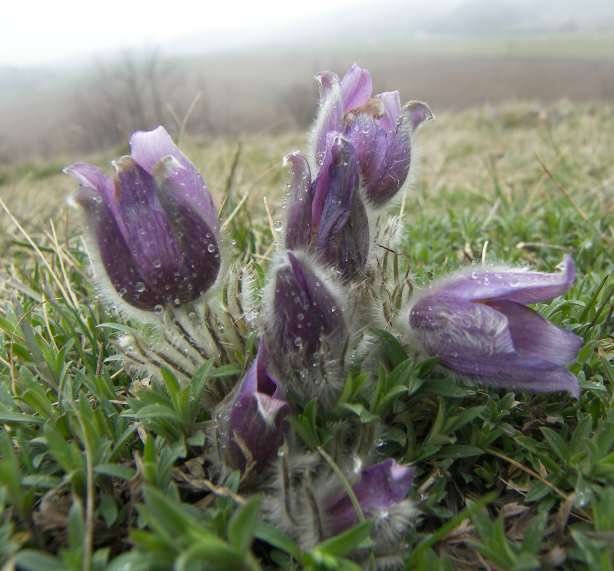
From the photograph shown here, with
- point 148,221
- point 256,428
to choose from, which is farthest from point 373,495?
point 148,221

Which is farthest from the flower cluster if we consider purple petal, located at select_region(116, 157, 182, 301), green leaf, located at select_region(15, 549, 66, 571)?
green leaf, located at select_region(15, 549, 66, 571)

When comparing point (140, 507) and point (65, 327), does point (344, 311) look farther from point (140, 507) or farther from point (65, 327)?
point (65, 327)

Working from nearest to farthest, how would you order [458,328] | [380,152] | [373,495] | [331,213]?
[373,495] < [458,328] < [331,213] < [380,152]

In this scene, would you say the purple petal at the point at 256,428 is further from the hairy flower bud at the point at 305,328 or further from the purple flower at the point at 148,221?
the purple flower at the point at 148,221

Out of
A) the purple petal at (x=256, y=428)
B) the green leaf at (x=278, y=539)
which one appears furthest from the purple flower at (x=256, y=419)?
the green leaf at (x=278, y=539)

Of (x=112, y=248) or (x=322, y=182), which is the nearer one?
(x=112, y=248)

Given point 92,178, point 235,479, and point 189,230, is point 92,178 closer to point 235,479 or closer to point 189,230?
point 189,230
